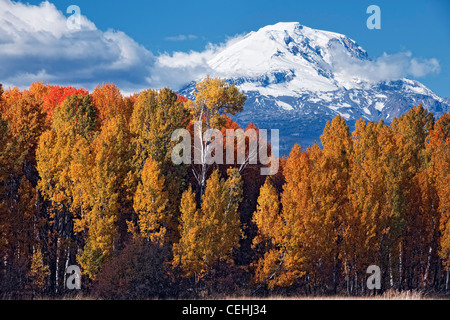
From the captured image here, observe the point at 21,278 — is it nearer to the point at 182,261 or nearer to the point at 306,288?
the point at 182,261

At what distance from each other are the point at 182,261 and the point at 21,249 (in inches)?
549

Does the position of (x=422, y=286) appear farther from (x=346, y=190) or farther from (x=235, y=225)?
(x=235, y=225)

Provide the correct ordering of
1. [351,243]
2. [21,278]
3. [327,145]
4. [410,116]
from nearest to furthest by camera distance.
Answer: [21,278], [351,243], [327,145], [410,116]

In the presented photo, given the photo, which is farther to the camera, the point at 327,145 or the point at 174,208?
the point at 327,145

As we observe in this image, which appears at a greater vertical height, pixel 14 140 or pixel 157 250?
pixel 14 140

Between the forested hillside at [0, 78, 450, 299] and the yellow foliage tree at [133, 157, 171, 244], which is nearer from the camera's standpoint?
the forested hillside at [0, 78, 450, 299]

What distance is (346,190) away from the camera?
2024 inches

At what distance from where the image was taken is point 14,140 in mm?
46750

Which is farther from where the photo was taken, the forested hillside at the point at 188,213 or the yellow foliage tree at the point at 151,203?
the yellow foliage tree at the point at 151,203

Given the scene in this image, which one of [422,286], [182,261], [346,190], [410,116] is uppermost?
[410,116]

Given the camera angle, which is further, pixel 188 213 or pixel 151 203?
pixel 188 213

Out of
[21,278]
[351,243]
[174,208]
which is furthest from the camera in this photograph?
[174,208]

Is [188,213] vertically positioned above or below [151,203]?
below

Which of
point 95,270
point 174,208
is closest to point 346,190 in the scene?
point 174,208
